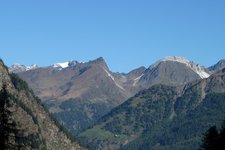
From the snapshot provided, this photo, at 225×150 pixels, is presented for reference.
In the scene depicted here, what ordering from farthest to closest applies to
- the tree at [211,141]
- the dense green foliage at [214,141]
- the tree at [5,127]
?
the tree at [211,141] < the dense green foliage at [214,141] < the tree at [5,127]

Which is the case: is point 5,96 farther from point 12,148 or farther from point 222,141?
point 222,141

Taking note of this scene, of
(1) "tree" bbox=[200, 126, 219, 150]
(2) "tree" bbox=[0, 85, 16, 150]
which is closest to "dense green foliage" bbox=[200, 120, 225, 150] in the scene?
(1) "tree" bbox=[200, 126, 219, 150]

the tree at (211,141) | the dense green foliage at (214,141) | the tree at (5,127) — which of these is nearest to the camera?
the tree at (5,127)

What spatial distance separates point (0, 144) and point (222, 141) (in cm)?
4648

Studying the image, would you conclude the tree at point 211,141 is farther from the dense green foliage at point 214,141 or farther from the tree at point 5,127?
the tree at point 5,127

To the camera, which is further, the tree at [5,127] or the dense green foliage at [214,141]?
the dense green foliage at [214,141]

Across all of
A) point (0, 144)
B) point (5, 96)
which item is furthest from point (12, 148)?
point (5, 96)

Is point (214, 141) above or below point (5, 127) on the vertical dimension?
above

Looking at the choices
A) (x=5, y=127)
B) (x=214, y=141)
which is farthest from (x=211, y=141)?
(x=5, y=127)

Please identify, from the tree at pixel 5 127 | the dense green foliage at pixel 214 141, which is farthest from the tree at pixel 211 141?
the tree at pixel 5 127

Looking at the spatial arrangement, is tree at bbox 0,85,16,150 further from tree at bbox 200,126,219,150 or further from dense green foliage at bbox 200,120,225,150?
tree at bbox 200,126,219,150

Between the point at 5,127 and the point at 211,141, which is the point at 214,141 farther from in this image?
the point at 5,127

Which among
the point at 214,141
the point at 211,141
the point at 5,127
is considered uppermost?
the point at 211,141

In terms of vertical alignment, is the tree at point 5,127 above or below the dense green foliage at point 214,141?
below
